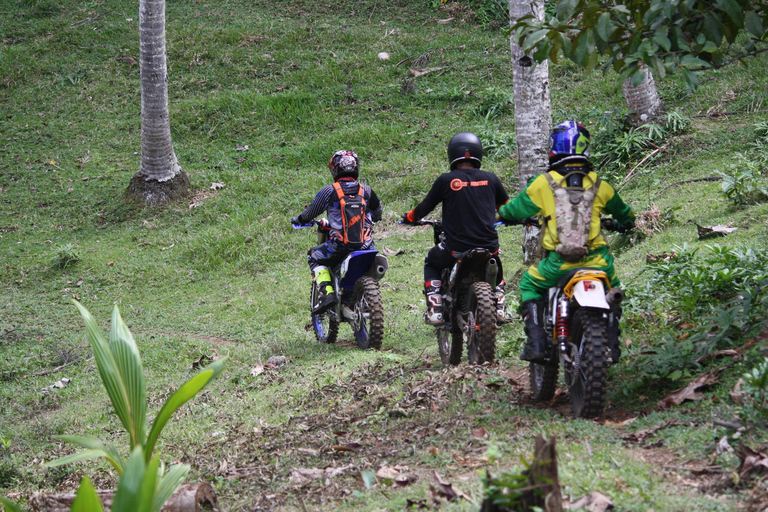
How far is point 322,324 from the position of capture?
26.7 feet

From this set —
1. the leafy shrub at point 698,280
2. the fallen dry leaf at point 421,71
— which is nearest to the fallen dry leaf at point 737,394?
the leafy shrub at point 698,280

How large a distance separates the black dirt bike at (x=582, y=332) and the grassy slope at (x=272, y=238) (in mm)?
226

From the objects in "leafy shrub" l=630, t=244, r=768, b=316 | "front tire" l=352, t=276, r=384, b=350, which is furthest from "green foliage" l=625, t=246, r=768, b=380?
"front tire" l=352, t=276, r=384, b=350

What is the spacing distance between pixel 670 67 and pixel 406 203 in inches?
321

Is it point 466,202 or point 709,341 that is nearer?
point 709,341

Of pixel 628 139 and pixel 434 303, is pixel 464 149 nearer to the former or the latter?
pixel 434 303

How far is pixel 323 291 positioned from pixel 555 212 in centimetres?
357

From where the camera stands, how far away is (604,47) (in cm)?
411

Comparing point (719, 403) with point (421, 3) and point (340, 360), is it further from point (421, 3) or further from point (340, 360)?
point (421, 3)

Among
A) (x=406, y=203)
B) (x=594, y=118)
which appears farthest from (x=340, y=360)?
(x=594, y=118)

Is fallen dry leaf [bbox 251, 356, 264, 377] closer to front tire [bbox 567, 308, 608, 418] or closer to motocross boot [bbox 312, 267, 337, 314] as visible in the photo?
motocross boot [bbox 312, 267, 337, 314]

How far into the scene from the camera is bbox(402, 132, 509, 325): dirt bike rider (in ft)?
19.8

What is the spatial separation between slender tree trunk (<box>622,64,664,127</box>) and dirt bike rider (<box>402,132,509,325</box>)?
19.7 ft

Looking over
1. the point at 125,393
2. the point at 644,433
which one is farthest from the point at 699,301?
the point at 125,393
